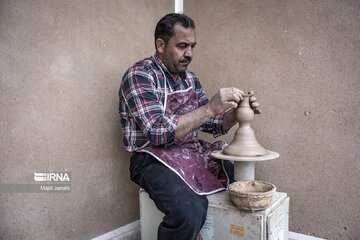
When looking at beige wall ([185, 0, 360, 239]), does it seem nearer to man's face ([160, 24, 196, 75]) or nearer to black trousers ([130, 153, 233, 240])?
man's face ([160, 24, 196, 75])

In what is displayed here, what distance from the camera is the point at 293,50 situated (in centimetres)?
214

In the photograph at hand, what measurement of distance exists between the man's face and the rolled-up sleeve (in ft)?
0.72

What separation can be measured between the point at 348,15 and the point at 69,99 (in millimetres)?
1822

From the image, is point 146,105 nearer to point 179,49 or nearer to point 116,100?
point 179,49

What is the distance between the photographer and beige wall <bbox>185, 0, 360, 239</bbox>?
1.99 meters

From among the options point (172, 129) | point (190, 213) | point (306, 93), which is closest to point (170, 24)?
point (172, 129)

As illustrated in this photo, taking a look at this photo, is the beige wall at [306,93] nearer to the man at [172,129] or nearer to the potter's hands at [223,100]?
the man at [172,129]

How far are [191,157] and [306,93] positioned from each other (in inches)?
36.2

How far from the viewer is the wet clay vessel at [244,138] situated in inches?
70.3

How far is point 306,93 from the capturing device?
2117 mm

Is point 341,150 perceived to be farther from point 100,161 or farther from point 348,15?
point 100,161

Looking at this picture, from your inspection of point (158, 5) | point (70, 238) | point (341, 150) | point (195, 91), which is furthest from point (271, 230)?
point (158, 5)

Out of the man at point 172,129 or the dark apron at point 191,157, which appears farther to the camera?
the dark apron at point 191,157
